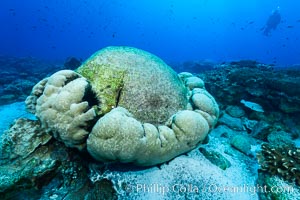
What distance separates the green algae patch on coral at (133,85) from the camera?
3.87m

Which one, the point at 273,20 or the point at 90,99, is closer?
the point at 90,99

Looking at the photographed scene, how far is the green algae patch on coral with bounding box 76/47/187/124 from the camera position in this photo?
12.7 ft

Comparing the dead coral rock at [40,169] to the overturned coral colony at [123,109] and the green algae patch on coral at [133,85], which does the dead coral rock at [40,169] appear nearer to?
the overturned coral colony at [123,109]

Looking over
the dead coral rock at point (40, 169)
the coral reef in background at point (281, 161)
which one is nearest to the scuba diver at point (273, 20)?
the coral reef in background at point (281, 161)

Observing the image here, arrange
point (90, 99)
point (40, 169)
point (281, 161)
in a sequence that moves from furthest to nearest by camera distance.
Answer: point (281, 161) < point (90, 99) < point (40, 169)

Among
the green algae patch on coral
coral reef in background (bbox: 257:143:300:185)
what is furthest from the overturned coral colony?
coral reef in background (bbox: 257:143:300:185)

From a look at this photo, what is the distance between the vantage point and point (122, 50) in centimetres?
443

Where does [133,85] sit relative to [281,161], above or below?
above

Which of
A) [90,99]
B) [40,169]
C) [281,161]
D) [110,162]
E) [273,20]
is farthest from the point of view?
[273,20]

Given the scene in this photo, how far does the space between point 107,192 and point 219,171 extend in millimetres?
2083

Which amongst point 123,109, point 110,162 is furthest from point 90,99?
point 110,162

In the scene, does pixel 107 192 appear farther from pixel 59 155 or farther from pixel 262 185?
pixel 262 185

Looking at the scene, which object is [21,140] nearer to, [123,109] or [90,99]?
[90,99]

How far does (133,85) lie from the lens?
13.0 feet
